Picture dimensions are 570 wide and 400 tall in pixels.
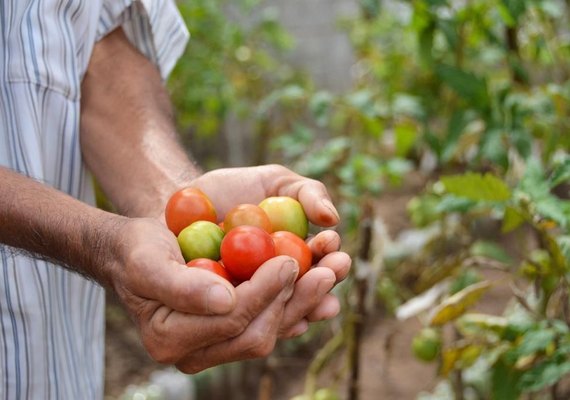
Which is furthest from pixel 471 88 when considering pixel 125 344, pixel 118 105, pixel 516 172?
pixel 125 344

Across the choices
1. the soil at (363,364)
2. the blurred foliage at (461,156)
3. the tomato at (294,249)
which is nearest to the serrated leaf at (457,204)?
the blurred foliage at (461,156)

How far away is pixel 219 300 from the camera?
98cm

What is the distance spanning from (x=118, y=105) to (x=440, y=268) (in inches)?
39.0

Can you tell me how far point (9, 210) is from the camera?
3.84 ft

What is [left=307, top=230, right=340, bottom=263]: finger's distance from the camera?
1.27 m

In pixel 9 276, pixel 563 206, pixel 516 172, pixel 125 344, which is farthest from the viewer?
pixel 125 344

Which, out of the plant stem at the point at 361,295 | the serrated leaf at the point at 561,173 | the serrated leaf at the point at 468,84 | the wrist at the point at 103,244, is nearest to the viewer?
the wrist at the point at 103,244

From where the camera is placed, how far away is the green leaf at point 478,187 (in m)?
1.47

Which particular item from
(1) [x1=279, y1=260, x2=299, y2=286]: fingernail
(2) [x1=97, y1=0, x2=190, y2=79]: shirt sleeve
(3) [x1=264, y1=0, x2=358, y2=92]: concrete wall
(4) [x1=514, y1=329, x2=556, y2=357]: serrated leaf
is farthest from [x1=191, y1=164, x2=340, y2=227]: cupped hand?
(3) [x1=264, y1=0, x2=358, y2=92]: concrete wall

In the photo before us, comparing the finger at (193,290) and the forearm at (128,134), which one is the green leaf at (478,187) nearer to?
the forearm at (128,134)

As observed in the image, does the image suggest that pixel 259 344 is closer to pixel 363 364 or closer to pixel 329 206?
pixel 329 206

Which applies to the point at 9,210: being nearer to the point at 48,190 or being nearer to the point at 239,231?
the point at 48,190

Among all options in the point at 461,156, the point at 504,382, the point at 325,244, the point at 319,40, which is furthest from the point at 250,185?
the point at 319,40

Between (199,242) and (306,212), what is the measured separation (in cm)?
21
